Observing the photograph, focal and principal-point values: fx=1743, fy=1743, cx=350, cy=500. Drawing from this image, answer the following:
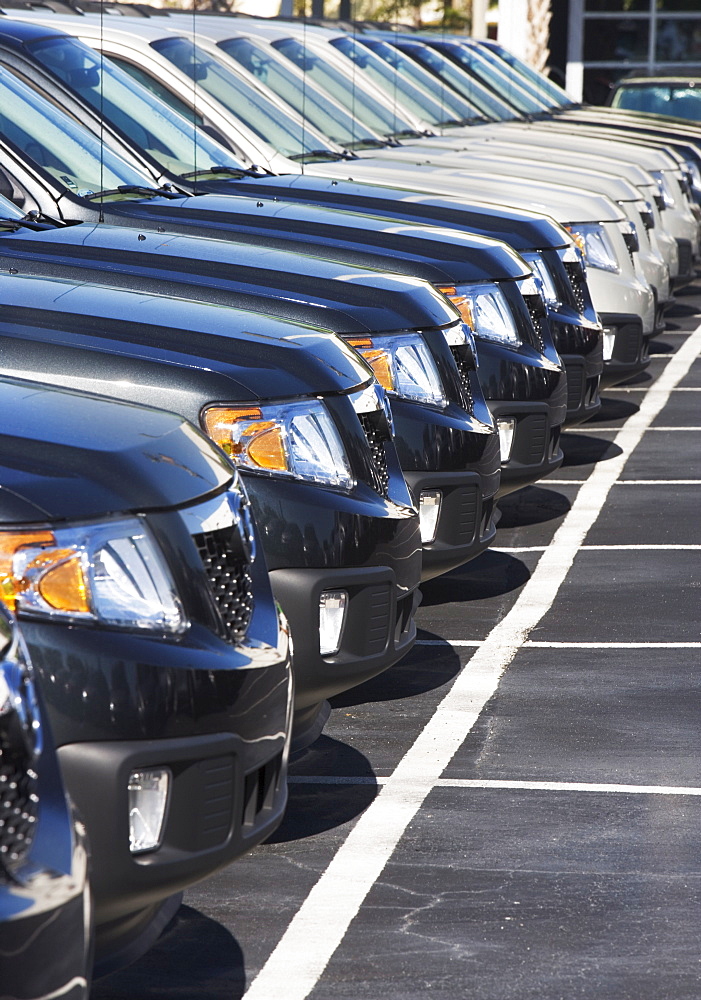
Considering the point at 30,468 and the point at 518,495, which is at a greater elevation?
the point at 30,468

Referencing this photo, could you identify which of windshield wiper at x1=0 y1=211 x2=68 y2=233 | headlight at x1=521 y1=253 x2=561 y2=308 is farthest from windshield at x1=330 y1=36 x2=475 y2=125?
windshield wiper at x1=0 y1=211 x2=68 y2=233

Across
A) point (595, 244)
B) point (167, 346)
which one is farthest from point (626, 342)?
point (167, 346)

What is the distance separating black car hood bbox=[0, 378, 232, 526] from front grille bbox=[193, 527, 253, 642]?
0.10 meters

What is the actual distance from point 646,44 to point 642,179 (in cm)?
2507

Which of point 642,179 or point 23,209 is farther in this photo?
point 642,179

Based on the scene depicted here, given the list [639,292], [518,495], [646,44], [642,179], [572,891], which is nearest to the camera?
[572,891]

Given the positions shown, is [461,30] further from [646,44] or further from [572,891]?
[572,891]

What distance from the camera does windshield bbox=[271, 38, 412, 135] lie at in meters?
12.1

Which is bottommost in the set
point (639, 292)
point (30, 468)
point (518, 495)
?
point (518, 495)

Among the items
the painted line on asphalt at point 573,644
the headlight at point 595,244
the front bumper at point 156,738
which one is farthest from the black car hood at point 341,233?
the front bumper at point 156,738

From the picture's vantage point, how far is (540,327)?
26.3 ft

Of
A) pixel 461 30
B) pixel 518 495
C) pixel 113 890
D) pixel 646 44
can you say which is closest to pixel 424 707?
pixel 113 890

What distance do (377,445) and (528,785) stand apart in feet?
3.52

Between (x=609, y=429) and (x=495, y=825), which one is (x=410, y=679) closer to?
(x=495, y=825)
